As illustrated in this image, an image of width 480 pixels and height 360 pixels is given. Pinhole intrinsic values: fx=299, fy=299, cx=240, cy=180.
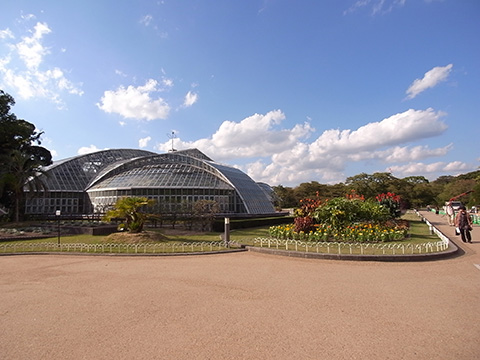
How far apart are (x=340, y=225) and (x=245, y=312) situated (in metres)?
14.2

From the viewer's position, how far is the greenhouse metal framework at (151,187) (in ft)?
126

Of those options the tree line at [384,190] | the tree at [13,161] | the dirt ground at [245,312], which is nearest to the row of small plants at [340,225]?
the dirt ground at [245,312]

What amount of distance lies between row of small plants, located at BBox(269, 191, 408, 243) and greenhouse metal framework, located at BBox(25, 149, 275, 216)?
16668 mm

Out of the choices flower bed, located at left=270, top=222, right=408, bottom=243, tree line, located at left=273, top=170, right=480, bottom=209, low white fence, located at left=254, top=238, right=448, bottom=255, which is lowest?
low white fence, located at left=254, top=238, right=448, bottom=255

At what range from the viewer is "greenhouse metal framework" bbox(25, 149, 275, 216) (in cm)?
3828

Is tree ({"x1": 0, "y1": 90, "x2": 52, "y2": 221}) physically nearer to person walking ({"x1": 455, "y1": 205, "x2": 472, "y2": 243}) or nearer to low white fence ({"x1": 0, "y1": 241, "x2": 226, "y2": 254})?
low white fence ({"x1": 0, "y1": 241, "x2": 226, "y2": 254})

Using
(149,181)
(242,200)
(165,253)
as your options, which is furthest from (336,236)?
(149,181)

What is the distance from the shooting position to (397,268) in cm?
1163

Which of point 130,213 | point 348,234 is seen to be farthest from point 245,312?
point 130,213

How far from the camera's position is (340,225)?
64.6 ft

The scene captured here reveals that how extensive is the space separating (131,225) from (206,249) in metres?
8.01

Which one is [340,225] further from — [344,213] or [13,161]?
[13,161]

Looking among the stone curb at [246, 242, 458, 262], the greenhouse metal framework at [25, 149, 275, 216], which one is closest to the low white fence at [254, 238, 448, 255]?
the stone curb at [246, 242, 458, 262]

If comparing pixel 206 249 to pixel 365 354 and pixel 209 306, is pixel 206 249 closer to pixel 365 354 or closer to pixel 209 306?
pixel 209 306
